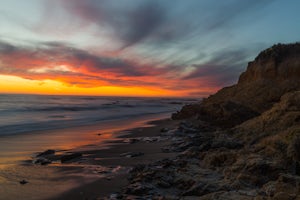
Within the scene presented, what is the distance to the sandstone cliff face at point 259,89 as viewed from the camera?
16484 mm

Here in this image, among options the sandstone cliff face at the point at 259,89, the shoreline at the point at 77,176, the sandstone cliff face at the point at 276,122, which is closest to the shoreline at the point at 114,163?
the shoreline at the point at 77,176

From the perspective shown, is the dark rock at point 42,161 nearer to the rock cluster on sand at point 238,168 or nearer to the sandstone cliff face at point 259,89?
the rock cluster on sand at point 238,168

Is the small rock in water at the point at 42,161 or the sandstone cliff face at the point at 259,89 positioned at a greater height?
the sandstone cliff face at the point at 259,89

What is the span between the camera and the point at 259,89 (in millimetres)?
19562

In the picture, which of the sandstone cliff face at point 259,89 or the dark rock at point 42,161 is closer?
the dark rock at point 42,161

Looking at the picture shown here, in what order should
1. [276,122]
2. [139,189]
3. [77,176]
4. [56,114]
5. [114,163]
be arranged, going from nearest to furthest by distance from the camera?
1. [139,189]
2. [77,176]
3. [114,163]
4. [276,122]
5. [56,114]

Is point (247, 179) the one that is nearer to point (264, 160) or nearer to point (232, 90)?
point (264, 160)

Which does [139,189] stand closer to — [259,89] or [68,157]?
[68,157]

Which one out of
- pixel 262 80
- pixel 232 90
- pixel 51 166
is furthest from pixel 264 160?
pixel 232 90

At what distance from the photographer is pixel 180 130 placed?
14.8m

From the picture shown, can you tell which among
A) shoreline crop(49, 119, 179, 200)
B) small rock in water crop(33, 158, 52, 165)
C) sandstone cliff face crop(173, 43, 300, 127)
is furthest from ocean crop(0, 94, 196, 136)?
sandstone cliff face crop(173, 43, 300, 127)

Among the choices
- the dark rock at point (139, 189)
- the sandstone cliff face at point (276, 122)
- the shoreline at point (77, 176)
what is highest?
the sandstone cliff face at point (276, 122)

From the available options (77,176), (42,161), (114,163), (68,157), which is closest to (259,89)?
(114,163)

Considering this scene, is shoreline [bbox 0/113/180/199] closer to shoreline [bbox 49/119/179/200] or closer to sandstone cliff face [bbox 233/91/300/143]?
shoreline [bbox 49/119/179/200]
